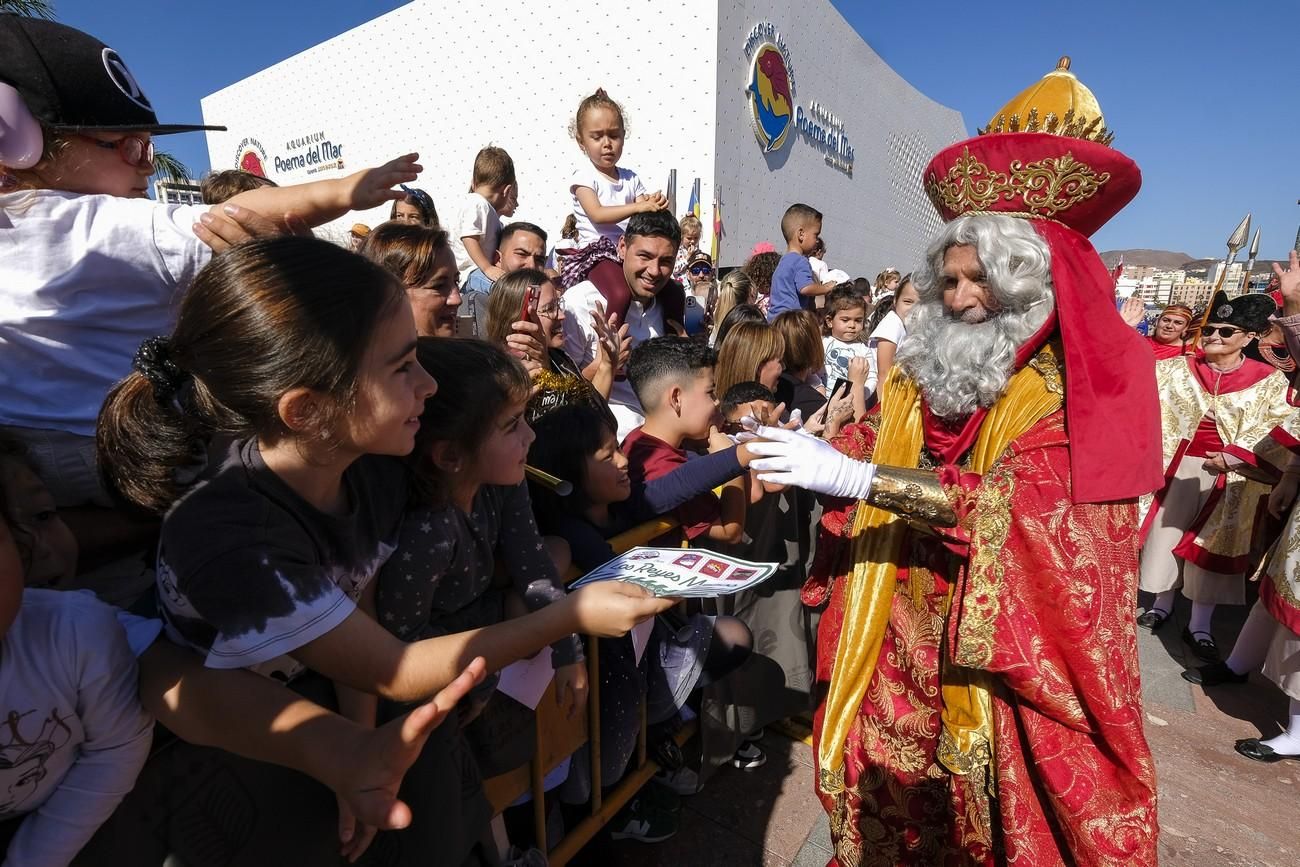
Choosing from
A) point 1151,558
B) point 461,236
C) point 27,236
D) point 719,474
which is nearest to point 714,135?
point 461,236

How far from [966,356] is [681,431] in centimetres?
100

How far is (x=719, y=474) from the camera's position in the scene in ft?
6.76

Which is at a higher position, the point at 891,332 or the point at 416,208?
the point at 416,208

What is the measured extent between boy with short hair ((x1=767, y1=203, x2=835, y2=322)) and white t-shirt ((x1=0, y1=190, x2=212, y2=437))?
14.5 feet

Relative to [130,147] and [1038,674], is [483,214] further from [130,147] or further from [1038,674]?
[1038,674]

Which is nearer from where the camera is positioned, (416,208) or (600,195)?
(416,208)

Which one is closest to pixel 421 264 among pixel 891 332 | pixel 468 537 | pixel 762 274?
pixel 468 537

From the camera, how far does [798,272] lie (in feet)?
17.7

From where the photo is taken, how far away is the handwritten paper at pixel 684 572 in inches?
49.5

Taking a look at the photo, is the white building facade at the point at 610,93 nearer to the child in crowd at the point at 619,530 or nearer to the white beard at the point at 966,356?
the white beard at the point at 966,356

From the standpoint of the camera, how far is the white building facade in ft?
35.4

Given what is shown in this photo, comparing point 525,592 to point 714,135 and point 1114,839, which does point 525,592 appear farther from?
point 714,135

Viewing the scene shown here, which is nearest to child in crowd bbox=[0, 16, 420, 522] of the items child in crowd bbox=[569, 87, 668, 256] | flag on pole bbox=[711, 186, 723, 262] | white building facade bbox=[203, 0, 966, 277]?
child in crowd bbox=[569, 87, 668, 256]

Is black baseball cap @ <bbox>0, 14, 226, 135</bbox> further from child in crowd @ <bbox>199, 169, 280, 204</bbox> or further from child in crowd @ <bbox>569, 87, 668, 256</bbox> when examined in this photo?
child in crowd @ <bbox>569, 87, 668, 256</bbox>
